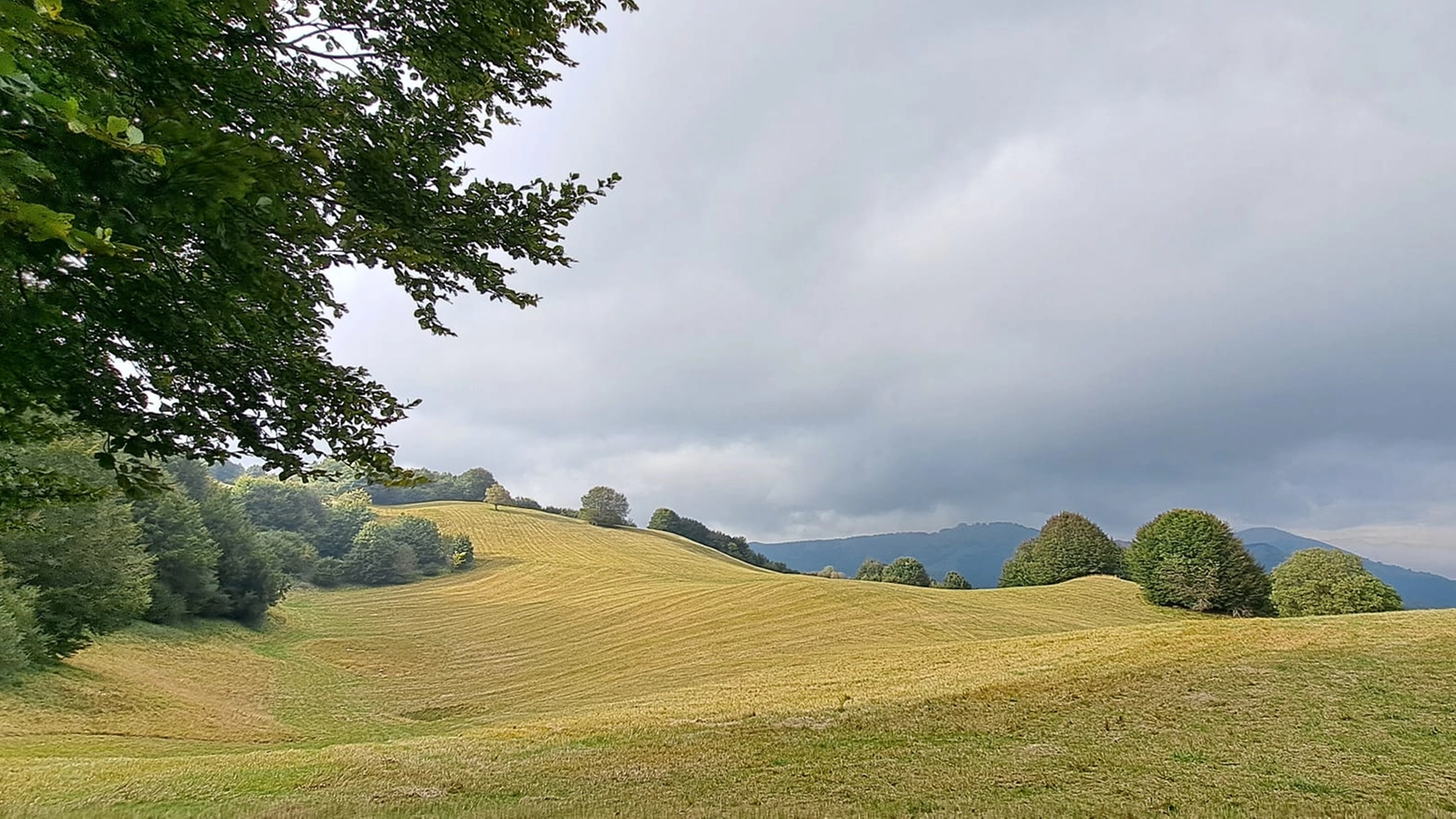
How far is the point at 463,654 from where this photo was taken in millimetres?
39844

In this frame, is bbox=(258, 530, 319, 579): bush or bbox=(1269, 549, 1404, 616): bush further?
bbox=(258, 530, 319, 579): bush

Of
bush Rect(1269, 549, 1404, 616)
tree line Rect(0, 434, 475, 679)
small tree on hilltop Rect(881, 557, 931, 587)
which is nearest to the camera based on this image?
tree line Rect(0, 434, 475, 679)

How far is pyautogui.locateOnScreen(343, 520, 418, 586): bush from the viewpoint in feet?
226

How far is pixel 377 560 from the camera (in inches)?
2719

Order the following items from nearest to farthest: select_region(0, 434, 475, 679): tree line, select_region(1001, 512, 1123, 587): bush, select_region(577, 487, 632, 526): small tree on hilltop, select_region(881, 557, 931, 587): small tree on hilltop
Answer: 1. select_region(0, 434, 475, 679): tree line
2. select_region(1001, 512, 1123, 587): bush
3. select_region(881, 557, 931, 587): small tree on hilltop
4. select_region(577, 487, 632, 526): small tree on hilltop

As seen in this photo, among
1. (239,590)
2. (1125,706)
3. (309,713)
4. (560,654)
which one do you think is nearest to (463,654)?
(560,654)

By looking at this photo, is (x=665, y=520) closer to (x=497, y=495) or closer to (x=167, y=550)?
(x=497, y=495)

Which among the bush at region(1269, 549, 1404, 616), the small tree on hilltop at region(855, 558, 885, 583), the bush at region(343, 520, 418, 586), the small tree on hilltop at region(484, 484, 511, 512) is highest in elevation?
the small tree on hilltop at region(484, 484, 511, 512)

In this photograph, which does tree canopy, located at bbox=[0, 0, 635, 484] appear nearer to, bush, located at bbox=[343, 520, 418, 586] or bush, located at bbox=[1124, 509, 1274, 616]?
bush, located at bbox=[1124, 509, 1274, 616]

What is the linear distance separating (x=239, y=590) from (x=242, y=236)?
5144cm

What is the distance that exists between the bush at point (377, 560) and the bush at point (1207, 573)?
227ft

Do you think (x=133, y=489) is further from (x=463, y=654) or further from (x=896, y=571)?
(x=896, y=571)

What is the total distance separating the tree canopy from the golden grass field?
5.87 metres

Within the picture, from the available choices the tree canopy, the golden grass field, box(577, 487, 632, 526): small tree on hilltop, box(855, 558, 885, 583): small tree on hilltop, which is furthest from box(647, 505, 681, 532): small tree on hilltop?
the tree canopy
